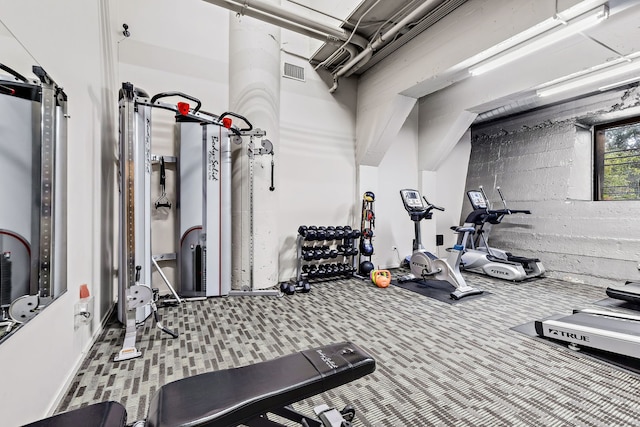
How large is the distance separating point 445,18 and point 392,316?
11.1 feet

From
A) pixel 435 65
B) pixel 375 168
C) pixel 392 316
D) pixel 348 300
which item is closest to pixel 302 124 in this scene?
pixel 375 168

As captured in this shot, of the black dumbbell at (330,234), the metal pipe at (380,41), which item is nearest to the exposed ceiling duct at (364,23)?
the metal pipe at (380,41)

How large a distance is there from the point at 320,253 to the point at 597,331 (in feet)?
9.58

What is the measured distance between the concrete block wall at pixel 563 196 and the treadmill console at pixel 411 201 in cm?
226

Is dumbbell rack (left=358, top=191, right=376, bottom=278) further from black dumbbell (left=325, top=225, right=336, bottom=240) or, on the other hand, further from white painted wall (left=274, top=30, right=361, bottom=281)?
black dumbbell (left=325, top=225, right=336, bottom=240)

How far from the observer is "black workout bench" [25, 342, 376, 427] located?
32.3 inches

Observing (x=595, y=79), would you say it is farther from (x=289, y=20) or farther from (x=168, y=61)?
(x=168, y=61)

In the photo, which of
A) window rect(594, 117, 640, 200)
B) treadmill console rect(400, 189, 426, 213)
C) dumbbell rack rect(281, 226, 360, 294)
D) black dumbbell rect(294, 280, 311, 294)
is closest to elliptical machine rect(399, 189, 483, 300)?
treadmill console rect(400, 189, 426, 213)

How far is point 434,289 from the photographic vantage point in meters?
3.98

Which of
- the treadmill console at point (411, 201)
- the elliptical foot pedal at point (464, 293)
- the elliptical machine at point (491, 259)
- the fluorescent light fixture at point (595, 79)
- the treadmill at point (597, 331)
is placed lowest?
the elliptical foot pedal at point (464, 293)

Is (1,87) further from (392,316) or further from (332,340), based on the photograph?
(392,316)

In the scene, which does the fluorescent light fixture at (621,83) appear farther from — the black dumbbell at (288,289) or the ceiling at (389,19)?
the black dumbbell at (288,289)

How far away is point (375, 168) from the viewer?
5039 millimetres

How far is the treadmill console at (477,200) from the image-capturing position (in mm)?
4832
